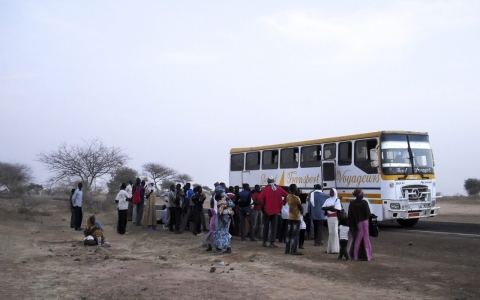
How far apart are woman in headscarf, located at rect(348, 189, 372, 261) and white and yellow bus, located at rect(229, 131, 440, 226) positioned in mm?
6142

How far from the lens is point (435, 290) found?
8289 mm

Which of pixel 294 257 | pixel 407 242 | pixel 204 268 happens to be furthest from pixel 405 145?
pixel 204 268

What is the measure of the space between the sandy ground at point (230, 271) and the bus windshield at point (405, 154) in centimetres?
277

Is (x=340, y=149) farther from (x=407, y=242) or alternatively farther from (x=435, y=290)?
(x=435, y=290)

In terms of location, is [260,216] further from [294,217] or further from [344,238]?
[344,238]

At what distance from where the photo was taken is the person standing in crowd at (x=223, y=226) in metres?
12.6

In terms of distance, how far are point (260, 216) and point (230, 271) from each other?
246 inches

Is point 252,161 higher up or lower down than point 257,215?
higher up

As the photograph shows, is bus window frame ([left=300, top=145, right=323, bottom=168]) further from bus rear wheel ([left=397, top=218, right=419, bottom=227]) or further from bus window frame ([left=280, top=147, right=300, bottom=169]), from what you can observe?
bus rear wheel ([left=397, top=218, right=419, bottom=227])

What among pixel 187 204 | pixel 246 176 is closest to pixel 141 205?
pixel 187 204

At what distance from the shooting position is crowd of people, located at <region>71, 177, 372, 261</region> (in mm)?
11430

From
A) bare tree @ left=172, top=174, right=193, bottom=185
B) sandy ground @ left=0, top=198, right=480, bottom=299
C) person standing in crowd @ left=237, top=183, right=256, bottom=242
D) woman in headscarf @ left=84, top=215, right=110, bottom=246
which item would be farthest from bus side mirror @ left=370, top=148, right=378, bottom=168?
bare tree @ left=172, top=174, right=193, bottom=185

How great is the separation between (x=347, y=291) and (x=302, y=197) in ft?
26.1

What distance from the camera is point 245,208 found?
15672 mm
